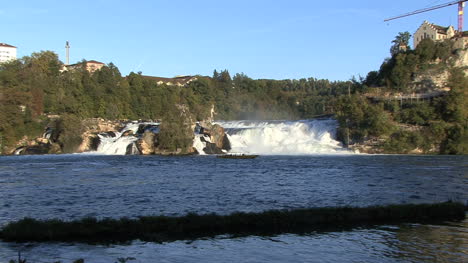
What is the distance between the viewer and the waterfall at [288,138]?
47.7m

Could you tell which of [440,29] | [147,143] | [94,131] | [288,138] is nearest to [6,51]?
[94,131]

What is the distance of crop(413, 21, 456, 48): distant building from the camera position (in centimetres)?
6656

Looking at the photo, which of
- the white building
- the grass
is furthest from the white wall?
the grass

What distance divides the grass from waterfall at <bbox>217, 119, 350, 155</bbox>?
33.6 meters

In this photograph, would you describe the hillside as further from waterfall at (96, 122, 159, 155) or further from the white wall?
the white wall

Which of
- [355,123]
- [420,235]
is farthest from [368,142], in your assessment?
[420,235]

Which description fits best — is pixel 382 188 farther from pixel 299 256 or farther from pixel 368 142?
pixel 368 142

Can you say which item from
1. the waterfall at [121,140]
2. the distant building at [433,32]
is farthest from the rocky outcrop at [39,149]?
the distant building at [433,32]

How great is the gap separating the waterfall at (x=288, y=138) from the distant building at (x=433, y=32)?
26.7m

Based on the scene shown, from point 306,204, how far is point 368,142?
114 feet

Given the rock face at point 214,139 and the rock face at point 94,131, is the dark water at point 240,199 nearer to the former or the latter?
the rock face at point 214,139

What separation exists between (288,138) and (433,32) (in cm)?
3335

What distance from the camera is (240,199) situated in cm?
1730

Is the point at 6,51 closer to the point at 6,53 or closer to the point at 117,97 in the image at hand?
the point at 6,53
